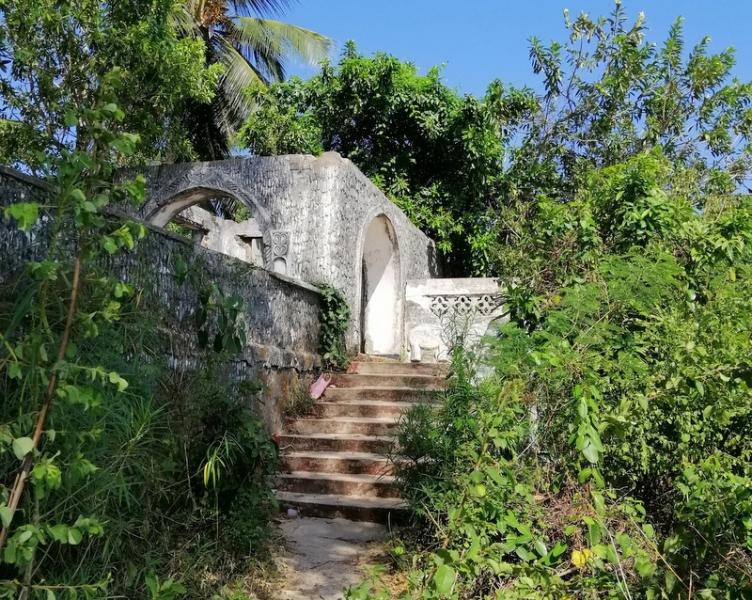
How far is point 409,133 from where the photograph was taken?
12828mm

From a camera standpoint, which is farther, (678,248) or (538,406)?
(678,248)

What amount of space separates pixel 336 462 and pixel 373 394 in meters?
1.49

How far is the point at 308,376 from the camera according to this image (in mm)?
7508

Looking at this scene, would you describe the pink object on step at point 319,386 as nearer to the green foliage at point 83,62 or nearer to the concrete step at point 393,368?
the concrete step at point 393,368

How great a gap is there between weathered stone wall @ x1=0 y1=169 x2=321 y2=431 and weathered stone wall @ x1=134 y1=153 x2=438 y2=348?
77 cm

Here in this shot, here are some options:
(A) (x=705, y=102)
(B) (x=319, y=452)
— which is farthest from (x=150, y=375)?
(A) (x=705, y=102)

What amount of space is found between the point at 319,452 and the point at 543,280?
274 centimetres

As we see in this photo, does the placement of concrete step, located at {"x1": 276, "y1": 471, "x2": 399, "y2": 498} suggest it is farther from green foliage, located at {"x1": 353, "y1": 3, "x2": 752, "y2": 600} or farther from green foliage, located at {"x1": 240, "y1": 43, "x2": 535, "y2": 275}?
green foliage, located at {"x1": 240, "y1": 43, "x2": 535, "y2": 275}

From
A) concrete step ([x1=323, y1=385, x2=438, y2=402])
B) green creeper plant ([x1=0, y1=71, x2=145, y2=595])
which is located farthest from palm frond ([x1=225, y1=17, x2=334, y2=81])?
green creeper plant ([x1=0, y1=71, x2=145, y2=595])

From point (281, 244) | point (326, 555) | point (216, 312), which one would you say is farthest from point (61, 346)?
point (281, 244)

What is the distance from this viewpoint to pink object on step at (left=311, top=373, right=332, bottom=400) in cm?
746

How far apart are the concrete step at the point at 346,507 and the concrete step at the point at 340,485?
0.07 meters

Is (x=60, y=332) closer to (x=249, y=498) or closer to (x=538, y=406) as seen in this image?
(x=249, y=498)

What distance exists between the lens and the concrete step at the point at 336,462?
5941 mm
